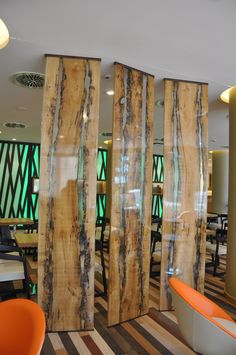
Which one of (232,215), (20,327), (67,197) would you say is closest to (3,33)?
(67,197)

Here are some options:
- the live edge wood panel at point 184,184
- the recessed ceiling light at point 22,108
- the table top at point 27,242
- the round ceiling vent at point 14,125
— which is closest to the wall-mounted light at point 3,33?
the live edge wood panel at point 184,184

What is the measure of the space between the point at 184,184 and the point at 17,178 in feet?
25.5

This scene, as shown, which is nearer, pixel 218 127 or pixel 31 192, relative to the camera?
pixel 218 127

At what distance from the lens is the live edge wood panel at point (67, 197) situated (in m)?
2.90

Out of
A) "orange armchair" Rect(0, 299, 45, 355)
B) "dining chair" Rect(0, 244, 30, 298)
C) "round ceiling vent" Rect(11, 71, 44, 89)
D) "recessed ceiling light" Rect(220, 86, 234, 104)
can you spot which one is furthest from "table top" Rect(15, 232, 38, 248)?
"recessed ceiling light" Rect(220, 86, 234, 104)

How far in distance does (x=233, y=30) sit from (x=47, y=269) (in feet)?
10.4

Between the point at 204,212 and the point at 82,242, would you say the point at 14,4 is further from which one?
the point at 204,212

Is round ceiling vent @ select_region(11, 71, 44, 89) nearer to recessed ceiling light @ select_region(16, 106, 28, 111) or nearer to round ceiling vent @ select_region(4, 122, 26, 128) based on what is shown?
recessed ceiling light @ select_region(16, 106, 28, 111)

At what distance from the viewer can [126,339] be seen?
2811 millimetres

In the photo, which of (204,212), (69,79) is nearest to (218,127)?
(204,212)

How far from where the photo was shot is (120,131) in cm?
310

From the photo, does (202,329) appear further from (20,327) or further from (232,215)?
(232,215)

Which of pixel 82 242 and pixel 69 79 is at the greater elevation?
pixel 69 79

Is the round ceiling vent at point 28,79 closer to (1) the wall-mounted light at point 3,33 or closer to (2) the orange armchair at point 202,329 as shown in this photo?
(1) the wall-mounted light at point 3,33
